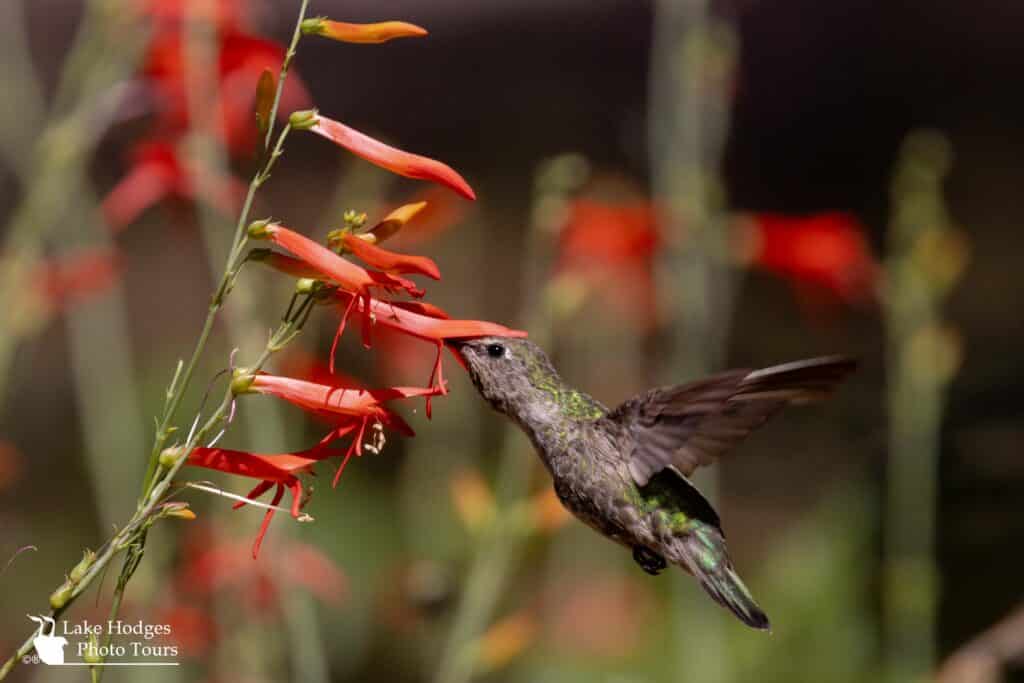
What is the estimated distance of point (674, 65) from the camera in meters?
3.57

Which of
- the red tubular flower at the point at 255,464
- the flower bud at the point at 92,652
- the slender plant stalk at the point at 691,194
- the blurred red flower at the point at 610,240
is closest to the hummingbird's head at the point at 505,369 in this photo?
the red tubular flower at the point at 255,464

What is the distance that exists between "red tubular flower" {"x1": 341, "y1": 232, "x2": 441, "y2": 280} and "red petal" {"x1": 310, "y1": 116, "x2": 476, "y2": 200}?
90mm

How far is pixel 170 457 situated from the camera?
50.0 inches

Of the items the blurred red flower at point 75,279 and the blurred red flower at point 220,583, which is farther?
the blurred red flower at point 220,583

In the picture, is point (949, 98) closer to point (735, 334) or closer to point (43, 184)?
point (735, 334)

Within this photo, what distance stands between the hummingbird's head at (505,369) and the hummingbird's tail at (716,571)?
0.37m

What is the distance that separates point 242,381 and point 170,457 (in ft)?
0.43

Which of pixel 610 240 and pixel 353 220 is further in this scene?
pixel 610 240

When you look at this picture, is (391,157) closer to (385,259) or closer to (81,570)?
(385,259)

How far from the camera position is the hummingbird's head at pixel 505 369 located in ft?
5.91

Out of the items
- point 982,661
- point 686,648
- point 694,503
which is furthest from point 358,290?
point 686,648

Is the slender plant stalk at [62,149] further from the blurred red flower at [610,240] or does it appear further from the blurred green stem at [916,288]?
the blurred green stem at [916,288]

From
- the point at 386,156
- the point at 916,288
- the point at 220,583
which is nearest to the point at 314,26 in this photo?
the point at 386,156

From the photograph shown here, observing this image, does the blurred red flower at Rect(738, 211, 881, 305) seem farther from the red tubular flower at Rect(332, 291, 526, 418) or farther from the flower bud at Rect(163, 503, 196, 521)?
the flower bud at Rect(163, 503, 196, 521)
